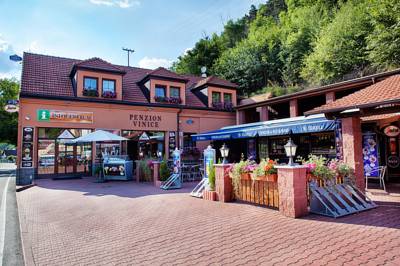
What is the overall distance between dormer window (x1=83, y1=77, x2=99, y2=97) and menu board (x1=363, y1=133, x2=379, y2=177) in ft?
47.5

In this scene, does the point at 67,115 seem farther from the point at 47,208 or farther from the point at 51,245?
the point at 51,245

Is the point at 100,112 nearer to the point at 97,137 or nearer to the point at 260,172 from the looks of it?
the point at 97,137

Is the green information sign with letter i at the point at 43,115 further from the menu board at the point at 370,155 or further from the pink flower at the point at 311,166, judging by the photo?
the menu board at the point at 370,155

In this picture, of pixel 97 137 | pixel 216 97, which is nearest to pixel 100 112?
pixel 97 137

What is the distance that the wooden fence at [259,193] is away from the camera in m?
6.62

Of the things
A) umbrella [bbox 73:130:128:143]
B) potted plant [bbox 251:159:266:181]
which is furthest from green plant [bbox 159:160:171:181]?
potted plant [bbox 251:159:266:181]

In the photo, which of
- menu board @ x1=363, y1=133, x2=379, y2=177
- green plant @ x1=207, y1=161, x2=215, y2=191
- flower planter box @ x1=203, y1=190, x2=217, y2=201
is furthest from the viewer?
menu board @ x1=363, y1=133, x2=379, y2=177

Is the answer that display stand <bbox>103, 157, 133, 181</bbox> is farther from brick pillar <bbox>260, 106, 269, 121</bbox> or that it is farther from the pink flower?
the pink flower

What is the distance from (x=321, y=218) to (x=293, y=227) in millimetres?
963

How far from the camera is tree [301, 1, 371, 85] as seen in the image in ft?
71.2

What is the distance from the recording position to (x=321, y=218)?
5.77 metres

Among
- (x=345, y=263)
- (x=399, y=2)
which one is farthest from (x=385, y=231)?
(x=399, y=2)

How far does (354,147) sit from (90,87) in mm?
14651

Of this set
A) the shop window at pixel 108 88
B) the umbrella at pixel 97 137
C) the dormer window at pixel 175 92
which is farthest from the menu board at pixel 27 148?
the dormer window at pixel 175 92
